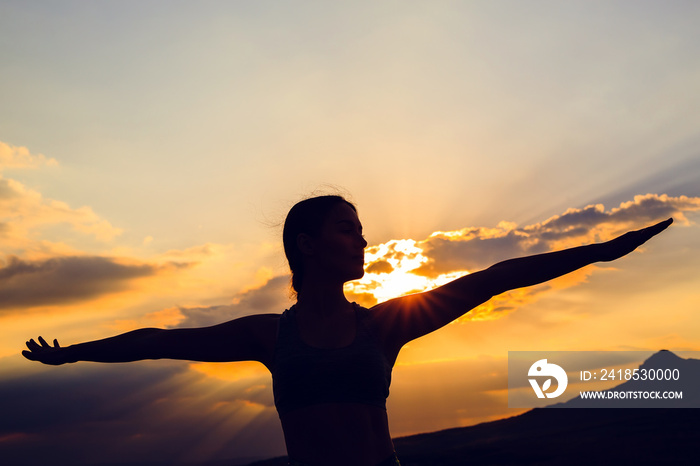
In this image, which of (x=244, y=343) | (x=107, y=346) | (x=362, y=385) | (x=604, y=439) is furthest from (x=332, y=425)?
(x=604, y=439)

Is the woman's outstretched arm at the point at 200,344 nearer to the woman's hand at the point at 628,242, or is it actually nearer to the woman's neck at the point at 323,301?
the woman's neck at the point at 323,301

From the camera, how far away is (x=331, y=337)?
13.6ft

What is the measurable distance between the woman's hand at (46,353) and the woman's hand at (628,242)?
4636 millimetres

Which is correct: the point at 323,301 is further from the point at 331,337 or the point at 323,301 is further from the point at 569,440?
the point at 569,440

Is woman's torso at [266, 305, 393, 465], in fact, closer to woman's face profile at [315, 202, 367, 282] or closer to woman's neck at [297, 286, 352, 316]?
woman's neck at [297, 286, 352, 316]

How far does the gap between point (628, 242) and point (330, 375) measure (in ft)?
8.36

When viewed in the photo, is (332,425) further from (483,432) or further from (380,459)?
(483,432)

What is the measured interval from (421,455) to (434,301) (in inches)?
1558

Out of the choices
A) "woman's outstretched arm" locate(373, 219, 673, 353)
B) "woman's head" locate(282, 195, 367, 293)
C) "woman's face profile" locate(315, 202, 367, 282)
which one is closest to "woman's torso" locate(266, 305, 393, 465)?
"woman's outstretched arm" locate(373, 219, 673, 353)

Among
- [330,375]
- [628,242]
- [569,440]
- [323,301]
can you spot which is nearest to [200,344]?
[323,301]

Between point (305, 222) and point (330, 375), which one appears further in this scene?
point (305, 222)

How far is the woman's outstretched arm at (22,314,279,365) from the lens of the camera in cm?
438

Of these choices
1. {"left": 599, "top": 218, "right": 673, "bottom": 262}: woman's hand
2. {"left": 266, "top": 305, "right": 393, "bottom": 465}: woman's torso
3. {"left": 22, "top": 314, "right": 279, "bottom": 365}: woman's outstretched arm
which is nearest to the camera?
{"left": 266, "top": 305, "right": 393, "bottom": 465}: woman's torso

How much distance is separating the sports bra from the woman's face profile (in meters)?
0.62
